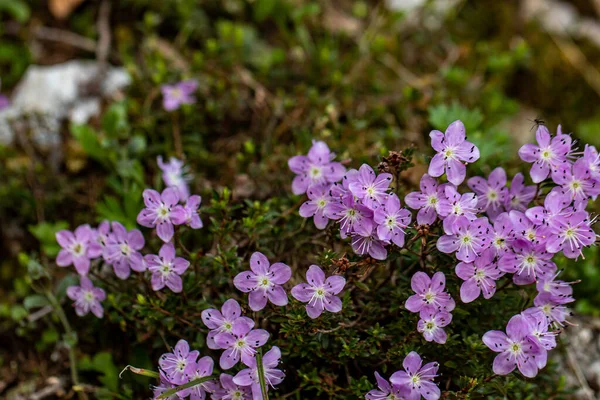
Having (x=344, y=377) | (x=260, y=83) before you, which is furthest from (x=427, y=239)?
(x=260, y=83)

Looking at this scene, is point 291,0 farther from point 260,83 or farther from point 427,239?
point 427,239

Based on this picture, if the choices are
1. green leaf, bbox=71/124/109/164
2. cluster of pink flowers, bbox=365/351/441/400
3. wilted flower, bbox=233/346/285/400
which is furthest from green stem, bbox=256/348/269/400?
green leaf, bbox=71/124/109/164

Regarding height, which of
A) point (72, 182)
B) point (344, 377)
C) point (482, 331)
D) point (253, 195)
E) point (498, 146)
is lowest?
point (72, 182)

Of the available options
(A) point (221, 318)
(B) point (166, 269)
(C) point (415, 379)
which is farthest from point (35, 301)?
(C) point (415, 379)

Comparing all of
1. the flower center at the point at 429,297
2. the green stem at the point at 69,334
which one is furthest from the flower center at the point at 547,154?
the green stem at the point at 69,334

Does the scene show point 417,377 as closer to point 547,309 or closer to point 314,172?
point 547,309

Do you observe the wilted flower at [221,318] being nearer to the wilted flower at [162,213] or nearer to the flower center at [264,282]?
the flower center at [264,282]
